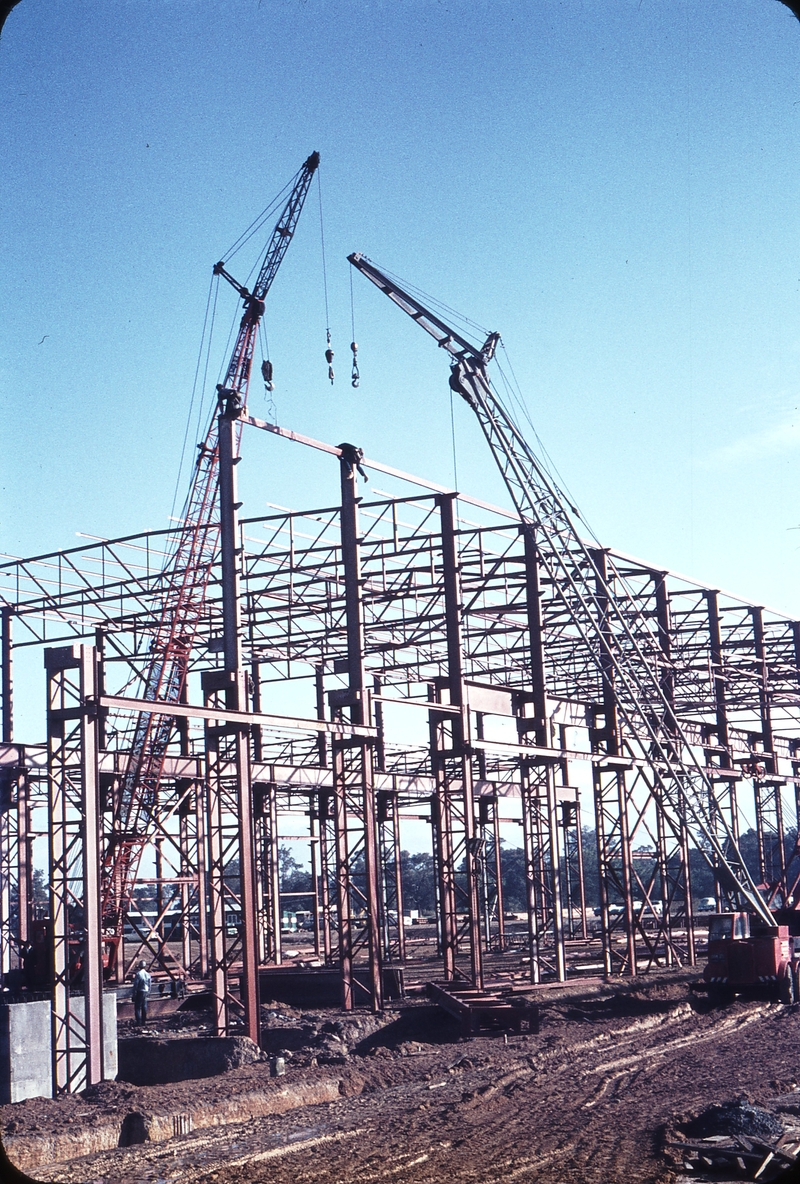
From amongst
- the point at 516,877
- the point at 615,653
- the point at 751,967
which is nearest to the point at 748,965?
the point at 751,967

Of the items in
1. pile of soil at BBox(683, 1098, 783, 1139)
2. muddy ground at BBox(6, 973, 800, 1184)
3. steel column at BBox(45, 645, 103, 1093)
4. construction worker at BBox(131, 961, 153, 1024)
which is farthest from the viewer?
construction worker at BBox(131, 961, 153, 1024)

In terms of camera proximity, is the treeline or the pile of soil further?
the treeline

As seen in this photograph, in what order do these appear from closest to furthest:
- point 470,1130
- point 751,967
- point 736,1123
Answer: point 736,1123 < point 470,1130 < point 751,967

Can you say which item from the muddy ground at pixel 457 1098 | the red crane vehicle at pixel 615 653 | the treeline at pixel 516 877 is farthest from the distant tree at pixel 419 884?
the muddy ground at pixel 457 1098

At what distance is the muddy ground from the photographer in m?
13.7

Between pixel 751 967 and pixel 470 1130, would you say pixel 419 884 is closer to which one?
pixel 751 967

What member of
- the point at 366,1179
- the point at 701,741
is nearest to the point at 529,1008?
the point at 366,1179

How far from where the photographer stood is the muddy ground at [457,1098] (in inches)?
539

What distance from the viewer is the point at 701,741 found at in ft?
139

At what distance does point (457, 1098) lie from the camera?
58.6 ft

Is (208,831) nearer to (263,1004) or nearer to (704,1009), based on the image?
(263,1004)

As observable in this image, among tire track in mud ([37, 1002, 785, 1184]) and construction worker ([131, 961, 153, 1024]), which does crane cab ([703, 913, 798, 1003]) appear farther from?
construction worker ([131, 961, 153, 1024])

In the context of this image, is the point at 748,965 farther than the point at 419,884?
No

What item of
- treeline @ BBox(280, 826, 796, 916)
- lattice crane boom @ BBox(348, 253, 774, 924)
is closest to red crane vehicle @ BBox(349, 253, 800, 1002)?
lattice crane boom @ BBox(348, 253, 774, 924)
